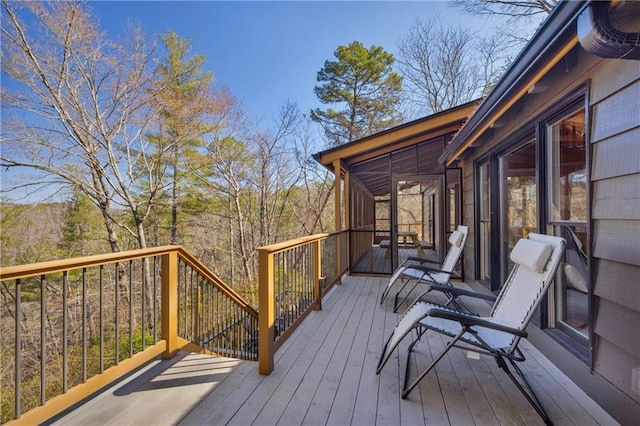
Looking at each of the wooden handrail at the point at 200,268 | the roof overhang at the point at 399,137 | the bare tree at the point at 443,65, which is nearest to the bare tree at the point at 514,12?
the bare tree at the point at 443,65

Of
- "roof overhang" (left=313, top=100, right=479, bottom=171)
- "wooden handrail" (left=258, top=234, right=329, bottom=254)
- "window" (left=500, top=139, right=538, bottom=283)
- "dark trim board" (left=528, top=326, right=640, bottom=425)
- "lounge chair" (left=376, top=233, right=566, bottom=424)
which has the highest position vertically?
"roof overhang" (left=313, top=100, right=479, bottom=171)

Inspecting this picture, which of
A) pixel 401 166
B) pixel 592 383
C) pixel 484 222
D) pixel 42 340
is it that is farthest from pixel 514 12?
pixel 42 340

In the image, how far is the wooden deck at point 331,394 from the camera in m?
1.70

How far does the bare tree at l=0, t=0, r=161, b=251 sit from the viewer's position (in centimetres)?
683

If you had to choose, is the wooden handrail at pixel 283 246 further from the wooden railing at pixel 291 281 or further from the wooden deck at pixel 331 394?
the wooden deck at pixel 331 394

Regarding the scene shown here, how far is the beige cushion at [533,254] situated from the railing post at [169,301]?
271 centimetres

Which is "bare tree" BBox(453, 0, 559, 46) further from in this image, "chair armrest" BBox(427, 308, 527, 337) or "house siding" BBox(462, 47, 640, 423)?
"chair armrest" BBox(427, 308, 527, 337)

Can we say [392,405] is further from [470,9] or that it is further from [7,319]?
[7,319]

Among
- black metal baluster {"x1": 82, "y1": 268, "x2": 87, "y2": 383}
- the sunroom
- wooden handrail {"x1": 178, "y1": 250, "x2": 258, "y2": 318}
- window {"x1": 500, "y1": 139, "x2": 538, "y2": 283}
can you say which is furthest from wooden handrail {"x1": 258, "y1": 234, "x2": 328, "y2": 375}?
the sunroom

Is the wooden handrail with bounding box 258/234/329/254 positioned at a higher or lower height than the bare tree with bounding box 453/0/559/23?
lower

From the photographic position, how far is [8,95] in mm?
6750

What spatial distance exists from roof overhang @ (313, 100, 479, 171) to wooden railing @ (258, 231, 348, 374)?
1.46 metres

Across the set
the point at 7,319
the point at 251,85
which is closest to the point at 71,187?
the point at 7,319

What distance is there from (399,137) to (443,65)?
28.4 feet
